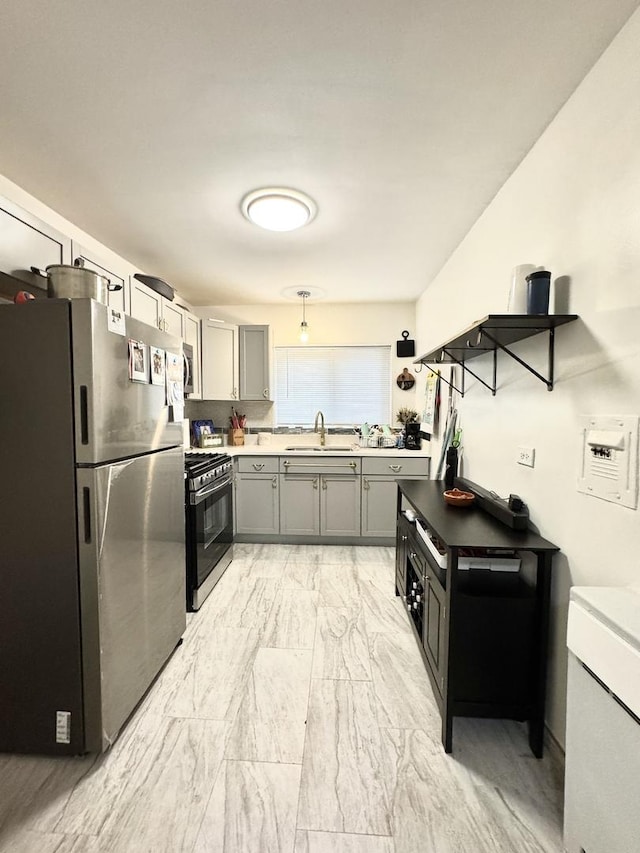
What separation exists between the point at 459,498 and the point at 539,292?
3.57 feet

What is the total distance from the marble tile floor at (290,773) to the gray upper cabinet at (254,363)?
2545 millimetres

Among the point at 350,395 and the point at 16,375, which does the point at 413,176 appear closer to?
the point at 16,375

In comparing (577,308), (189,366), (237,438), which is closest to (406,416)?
(237,438)

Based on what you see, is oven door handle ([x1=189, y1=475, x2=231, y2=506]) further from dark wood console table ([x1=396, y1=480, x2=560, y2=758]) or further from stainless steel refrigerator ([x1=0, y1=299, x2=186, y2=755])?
dark wood console table ([x1=396, y1=480, x2=560, y2=758])

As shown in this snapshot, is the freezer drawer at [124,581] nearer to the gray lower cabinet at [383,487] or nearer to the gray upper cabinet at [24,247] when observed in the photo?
the gray upper cabinet at [24,247]

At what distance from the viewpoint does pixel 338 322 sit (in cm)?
418

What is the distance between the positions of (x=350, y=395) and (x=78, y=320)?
10.4ft

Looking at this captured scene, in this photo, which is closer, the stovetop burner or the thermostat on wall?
the thermostat on wall

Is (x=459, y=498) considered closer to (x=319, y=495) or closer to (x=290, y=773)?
(x=290, y=773)

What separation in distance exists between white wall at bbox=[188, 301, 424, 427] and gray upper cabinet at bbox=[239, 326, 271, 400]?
20 centimetres

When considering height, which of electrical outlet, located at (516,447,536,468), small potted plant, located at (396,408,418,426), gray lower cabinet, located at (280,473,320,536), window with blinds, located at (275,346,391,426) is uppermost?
window with blinds, located at (275,346,391,426)

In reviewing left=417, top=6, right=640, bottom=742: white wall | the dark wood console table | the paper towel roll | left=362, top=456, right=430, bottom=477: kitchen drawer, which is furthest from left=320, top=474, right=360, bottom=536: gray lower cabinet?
the paper towel roll

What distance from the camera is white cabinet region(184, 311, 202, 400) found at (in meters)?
3.53

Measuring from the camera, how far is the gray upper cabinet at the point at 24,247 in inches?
61.2
